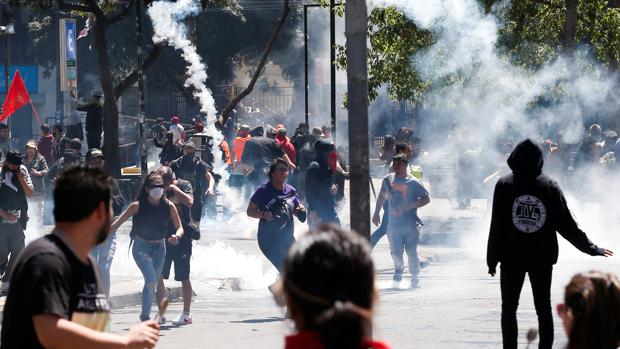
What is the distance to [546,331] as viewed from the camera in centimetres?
812

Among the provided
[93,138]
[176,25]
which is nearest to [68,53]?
[176,25]

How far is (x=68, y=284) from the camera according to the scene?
156 inches

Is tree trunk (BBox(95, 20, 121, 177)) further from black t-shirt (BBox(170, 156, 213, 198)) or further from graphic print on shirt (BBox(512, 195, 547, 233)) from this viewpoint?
graphic print on shirt (BBox(512, 195, 547, 233))

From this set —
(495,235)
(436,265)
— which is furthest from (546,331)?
(436,265)

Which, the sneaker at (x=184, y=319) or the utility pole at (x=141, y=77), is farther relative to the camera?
the utility pole at (x=141, y=77)

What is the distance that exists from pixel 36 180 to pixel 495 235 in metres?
10.7

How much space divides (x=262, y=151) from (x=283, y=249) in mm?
10141

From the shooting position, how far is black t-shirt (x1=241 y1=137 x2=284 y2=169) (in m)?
21.3

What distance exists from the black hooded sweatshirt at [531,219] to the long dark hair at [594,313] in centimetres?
452

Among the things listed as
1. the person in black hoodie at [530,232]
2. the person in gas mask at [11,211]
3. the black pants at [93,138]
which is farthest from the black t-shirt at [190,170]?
the black pants at [93,138]

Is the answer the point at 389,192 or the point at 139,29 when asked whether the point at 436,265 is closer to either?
the point at 389,192

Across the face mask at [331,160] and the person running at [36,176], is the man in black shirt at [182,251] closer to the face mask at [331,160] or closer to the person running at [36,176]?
the face mask at [331,160]

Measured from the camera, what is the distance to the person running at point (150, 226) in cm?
1062

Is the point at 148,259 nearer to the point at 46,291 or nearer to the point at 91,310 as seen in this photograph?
the point at 91,310
